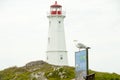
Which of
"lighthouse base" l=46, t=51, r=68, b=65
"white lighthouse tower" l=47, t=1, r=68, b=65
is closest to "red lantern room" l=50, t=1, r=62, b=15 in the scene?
"white lighthouse tower" l=47, t=1, r=68, b=65

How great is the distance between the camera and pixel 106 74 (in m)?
39.4

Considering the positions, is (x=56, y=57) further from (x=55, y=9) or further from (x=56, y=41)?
(x=55, y=9)

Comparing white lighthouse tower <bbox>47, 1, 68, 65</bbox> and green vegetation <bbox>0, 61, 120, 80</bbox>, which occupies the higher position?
white lighthouse tower <bbox>47, 1, 68, 65</bbox>

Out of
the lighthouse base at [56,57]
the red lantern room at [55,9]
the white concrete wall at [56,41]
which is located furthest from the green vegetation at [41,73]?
the red lantern room at [55,9]

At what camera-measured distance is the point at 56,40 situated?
2047 inches

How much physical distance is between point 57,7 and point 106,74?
16.6 m

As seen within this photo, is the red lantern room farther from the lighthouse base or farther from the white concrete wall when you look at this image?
the lighthouse base

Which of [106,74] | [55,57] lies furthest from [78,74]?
[55,57]

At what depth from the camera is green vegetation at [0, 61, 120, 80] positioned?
39.3 m

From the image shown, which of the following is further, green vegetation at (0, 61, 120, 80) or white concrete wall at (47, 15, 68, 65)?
white concrete wall at (47, 15, 68, 65)

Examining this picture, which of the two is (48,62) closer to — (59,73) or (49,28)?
(49,28)

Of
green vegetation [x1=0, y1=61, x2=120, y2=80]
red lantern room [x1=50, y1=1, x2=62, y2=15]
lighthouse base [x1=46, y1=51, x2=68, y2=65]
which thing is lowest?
green vegetation [x1=0, y1=61, x2=120, y2=80]

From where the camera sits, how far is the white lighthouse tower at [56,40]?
169ft

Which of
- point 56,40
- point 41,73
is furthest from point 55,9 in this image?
point 41,73
